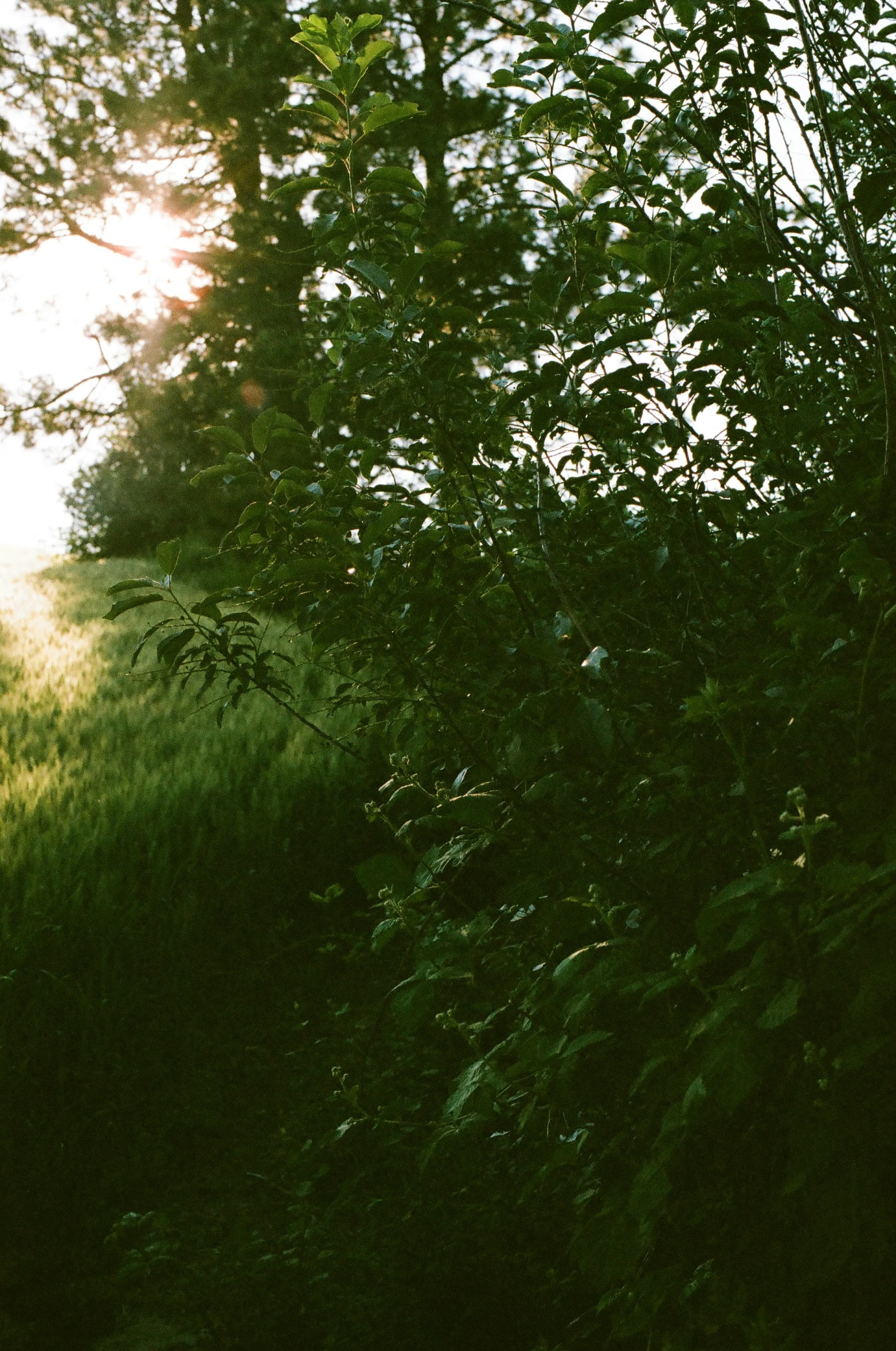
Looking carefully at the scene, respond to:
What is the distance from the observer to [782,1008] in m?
0.79

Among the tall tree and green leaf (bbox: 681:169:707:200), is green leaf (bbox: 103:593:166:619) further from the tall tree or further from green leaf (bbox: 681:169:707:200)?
the tall tree

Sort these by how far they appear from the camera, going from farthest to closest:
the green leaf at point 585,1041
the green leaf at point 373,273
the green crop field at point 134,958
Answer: the green crop field at point 134,958
the green leaf at point 373,273
the green leaf at point 585,1041

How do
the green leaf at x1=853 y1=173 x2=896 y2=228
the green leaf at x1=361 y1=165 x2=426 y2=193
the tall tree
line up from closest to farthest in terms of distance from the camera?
the green leaf at x1=853 y1=173 x2=896 y2=228
the green leaf at x1=361 y1=165 x2=426 y2=193
the tall tree

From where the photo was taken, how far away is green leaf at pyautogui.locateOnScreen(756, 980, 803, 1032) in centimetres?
77

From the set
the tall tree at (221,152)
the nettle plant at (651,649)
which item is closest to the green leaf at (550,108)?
the nettle plant at (651,649)

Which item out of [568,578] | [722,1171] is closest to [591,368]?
[568,578]

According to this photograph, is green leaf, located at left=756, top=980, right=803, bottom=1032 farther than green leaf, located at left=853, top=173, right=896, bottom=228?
No

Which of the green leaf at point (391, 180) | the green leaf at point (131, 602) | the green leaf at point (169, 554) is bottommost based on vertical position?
the green leaf at point (131, 602)

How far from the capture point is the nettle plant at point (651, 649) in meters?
0.92

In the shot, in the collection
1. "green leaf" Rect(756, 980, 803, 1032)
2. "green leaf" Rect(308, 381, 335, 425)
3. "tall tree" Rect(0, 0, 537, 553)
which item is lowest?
"green leaf" Rect(756, 980, 803, 1032)

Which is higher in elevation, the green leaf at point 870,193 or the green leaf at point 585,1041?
the green leaf at point 870,193

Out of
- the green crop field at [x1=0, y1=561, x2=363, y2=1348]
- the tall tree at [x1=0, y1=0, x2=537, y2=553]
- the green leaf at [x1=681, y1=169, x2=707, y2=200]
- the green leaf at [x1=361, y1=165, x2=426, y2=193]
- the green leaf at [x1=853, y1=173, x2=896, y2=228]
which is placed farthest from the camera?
the tall tree at [x1=0, y1=0, x2=537, y2=553]

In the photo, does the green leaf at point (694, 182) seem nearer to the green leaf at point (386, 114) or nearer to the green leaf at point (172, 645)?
the green leaf at point (386, 114)

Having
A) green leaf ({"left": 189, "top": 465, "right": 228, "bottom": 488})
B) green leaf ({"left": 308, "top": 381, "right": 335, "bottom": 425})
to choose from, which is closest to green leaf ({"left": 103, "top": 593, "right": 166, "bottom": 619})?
green leaf ({"left": 189, "top": 465, "right": 228, "bottom": 488})
